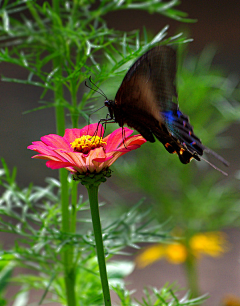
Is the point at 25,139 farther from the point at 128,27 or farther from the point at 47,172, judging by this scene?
the point at 128,27

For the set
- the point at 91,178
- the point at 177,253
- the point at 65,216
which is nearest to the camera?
the point at 91,178

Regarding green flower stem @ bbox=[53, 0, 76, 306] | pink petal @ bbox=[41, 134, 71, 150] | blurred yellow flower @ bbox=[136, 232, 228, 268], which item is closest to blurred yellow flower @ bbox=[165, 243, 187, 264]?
blurred yellow flower @ bbox=[136, 232, 228, 268]

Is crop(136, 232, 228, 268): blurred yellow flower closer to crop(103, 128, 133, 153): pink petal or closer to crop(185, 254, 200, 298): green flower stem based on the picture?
crop(185, 254, 200, 298): green flower stem

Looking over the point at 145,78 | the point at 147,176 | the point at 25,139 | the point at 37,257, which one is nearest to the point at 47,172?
the point at 25,139

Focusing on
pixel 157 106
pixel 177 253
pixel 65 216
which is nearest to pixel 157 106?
pixel 157 106

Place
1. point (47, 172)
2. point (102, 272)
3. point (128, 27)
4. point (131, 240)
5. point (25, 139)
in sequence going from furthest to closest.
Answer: point (128, 27) < point (25, 139) < point (47, 172) < point (131, 240) < point (102, 272)

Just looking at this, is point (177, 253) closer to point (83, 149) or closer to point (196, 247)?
point (196, 247)

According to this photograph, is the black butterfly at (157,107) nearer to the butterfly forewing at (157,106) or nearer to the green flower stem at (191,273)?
the butterfly forewing at (157,106)
